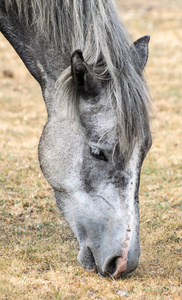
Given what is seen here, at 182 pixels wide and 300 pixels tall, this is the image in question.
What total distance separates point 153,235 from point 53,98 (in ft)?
6.11

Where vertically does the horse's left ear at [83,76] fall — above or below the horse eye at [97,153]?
above

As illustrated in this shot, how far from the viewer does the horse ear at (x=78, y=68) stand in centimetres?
298

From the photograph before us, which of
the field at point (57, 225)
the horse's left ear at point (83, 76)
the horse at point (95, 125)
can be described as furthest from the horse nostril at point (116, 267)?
the horse's left ear at point (83, 76)

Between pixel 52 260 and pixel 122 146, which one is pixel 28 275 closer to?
pixel 52 260

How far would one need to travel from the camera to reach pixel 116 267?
308 cm

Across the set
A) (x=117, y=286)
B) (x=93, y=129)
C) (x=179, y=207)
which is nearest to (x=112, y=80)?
(x=93, y=129)

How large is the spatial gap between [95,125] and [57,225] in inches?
67.4

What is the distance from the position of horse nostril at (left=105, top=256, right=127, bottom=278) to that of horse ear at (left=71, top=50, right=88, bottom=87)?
4.44 ft

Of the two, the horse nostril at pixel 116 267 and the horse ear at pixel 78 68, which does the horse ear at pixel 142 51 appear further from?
the horse nostril at pixel 116 267

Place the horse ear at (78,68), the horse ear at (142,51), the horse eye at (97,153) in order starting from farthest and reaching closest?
the horse ear at (142,51) < the horse eye at (97,153) < the horse ear at (78,68)

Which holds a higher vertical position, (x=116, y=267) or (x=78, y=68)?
(x=78, y=68)

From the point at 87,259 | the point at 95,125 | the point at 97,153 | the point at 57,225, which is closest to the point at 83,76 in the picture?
the point at 95,125

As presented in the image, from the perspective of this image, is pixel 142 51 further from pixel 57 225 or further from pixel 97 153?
pixel 57 225

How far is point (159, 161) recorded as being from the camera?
21.2ft
